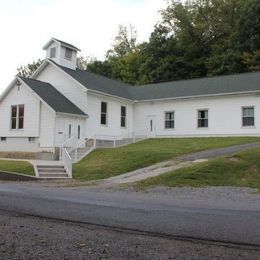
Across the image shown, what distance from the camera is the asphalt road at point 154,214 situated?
25.5ft

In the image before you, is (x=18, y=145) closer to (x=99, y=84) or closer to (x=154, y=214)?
(x=99, y=84)

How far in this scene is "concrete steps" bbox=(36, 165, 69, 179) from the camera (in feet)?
70.9

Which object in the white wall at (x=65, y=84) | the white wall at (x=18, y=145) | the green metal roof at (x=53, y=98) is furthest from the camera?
the white wall at (x=65, y=84)

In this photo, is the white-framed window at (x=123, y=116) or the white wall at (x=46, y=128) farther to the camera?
the white-framed window at (x=123, y=116)

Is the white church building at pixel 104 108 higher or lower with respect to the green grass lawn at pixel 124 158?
higher

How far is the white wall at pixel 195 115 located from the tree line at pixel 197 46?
15.8 m

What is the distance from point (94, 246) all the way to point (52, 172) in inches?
634

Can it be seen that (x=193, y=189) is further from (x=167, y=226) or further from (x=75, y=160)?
(x=75, y=160)

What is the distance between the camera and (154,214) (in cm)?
973

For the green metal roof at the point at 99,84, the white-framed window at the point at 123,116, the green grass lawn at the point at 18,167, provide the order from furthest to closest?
the white-framed window at the point at 123,116 < the green metal roof at the point at 99,84 < the green grass lawn at the point at 18,167

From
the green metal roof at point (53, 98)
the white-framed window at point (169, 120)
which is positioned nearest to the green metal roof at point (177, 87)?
the white-framed window at point (169, 120)

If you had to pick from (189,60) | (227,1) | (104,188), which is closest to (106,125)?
(104,188)

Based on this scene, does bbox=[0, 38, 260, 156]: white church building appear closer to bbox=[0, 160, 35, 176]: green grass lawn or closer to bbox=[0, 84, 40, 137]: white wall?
bbox=[0, 84, 40, 137]: white wall

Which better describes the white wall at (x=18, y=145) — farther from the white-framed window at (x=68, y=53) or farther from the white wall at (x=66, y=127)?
the white-framed window at (x=68, y=53)
